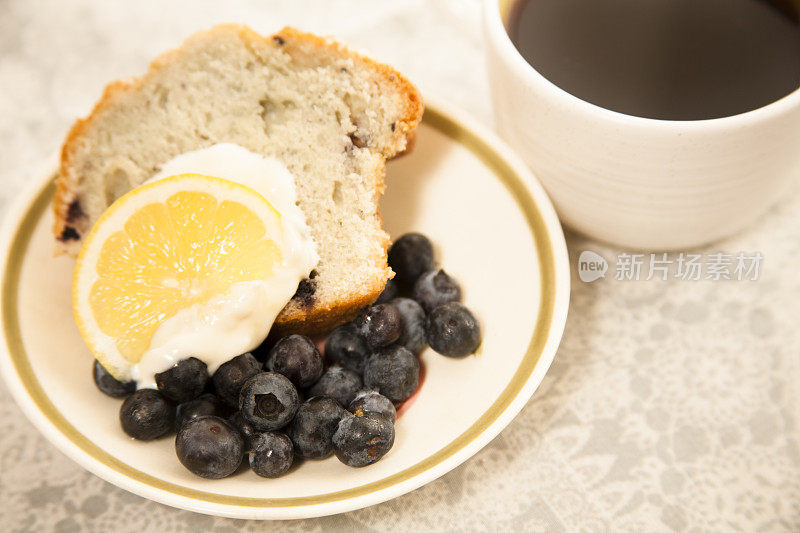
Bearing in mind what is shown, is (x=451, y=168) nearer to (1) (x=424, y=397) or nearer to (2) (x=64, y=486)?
(1) (x=424, y=397)

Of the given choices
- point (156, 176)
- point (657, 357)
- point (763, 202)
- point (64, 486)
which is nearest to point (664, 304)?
point (657, 357)

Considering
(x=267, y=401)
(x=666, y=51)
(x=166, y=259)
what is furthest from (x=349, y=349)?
(x=666, y=51)

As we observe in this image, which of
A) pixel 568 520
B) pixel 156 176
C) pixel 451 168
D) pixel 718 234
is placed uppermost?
pixel 156 176

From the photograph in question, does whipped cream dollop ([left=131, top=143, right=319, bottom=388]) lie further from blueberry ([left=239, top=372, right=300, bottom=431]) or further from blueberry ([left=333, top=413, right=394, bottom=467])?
blueberry ([left=333, top=413, right=394, bottom=467])

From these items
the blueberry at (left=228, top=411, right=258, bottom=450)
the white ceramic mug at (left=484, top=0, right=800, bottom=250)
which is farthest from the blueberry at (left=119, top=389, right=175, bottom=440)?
the white ceramic mug at (left=484, top=0, right=800, bottom=250)

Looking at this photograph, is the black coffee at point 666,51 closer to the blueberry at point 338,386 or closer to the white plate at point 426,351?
the white plate at point 426,351

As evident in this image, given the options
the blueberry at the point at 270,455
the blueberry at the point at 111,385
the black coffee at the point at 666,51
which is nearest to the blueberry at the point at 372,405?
the blueberry at the point at 270,455
